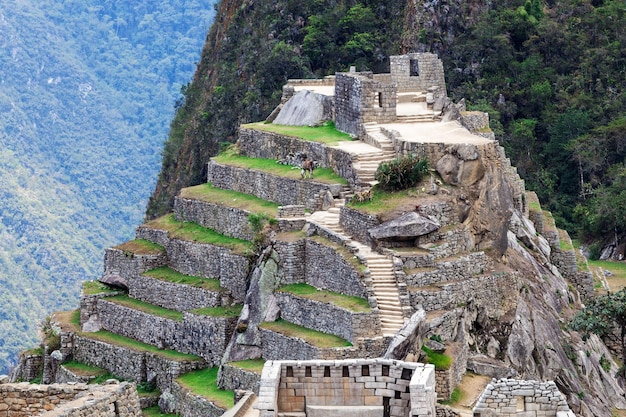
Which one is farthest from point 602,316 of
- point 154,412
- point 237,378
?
point 154,412

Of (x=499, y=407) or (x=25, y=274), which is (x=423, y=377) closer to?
(x=499, y=407)

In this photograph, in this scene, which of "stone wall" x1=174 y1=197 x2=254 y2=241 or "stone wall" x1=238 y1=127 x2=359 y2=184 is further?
"stone wall" x1=174 y1=197 x2=254 y2=241

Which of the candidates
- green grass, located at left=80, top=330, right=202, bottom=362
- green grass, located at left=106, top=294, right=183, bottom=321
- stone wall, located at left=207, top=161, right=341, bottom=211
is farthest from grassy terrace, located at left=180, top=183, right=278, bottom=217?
green grass, located at left=80, top=330, right=202, bottom=362

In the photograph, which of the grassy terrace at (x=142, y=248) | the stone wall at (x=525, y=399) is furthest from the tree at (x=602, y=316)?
the stone wall at (x=525, y=399)

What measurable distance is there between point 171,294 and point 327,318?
388 inches

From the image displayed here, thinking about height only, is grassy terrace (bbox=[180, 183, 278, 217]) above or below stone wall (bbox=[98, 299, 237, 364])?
above

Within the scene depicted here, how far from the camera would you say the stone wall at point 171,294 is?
52969mm

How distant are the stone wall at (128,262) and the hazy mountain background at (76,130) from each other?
25.5 m

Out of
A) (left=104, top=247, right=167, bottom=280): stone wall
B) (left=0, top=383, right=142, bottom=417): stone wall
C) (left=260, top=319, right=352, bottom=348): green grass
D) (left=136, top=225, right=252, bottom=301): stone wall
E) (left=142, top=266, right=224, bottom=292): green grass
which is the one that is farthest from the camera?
(left=104, top=247, right=167, bottom=280): stone wall

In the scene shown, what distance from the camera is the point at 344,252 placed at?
155ft

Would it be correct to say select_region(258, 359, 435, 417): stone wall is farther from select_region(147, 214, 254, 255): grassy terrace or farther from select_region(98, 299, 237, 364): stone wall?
select_region(147, 214, 254, 255): grassy terrace

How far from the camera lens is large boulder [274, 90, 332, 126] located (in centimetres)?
6031

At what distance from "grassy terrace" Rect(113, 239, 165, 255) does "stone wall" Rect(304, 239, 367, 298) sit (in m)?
9.47

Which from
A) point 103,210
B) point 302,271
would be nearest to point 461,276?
point 302,271
